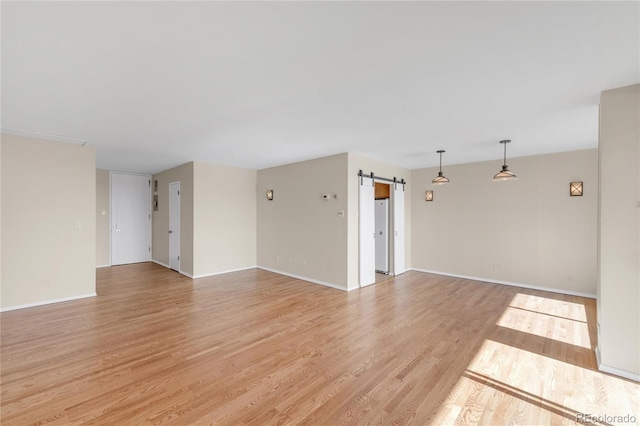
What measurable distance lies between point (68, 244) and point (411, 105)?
5.44 meters

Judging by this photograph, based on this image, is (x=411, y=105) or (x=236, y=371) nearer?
(x=236, y=371)

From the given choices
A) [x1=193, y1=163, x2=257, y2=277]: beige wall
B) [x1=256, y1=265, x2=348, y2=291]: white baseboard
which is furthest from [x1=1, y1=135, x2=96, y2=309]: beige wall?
[x1=256, y1=265, x2=348, y2=291]: white baseboard

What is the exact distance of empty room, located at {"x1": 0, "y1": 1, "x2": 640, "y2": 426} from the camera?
5.78 ft

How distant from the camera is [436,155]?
520 cm

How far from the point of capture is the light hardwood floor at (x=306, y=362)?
199 centimetres

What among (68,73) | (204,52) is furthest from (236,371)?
(68,73)

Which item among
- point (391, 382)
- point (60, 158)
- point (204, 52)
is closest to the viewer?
point (204, 52)

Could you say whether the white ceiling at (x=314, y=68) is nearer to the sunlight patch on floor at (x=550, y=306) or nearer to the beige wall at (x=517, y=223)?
the beige wall at (x=517, y=223)

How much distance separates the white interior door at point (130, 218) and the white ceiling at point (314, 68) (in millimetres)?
3907

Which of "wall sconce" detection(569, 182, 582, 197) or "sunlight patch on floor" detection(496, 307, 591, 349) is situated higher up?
"wall sconce" detection(569, 182, 582, 197)

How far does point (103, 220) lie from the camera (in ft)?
23.5

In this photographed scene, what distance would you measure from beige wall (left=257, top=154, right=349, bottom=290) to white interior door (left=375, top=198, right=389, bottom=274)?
1691 mm

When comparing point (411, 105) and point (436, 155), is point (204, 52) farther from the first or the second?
point (436, 155)

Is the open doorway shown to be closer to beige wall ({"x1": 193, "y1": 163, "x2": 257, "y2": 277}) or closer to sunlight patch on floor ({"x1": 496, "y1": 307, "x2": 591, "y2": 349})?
sunlight patch on floor ({"x1": 496, "y1": 307, "x2": 591, "y2": 349})
